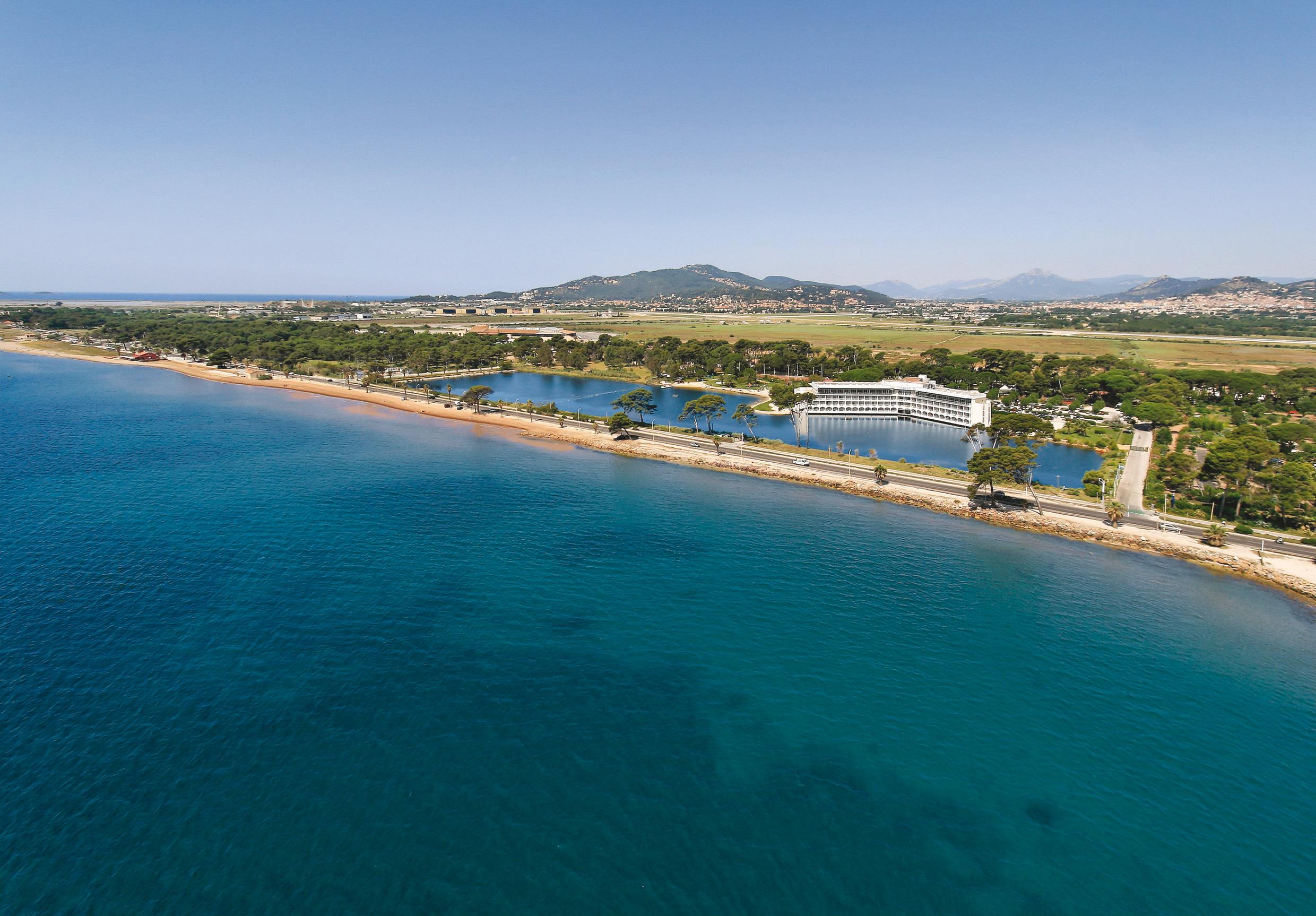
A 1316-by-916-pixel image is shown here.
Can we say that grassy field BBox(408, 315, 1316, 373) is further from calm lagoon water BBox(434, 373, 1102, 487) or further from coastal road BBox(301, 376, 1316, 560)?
coastal road BBox(301, 376, 1316, 560)

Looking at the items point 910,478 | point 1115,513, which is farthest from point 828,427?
point 1115,513

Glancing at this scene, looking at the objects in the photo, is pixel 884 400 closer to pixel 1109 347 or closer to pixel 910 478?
pixel 910 478

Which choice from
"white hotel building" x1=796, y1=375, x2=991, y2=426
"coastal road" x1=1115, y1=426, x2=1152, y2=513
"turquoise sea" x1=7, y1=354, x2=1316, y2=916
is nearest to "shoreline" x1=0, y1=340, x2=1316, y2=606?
"turquoise sea" x1=7, y1=354, x2=1316, y2=916

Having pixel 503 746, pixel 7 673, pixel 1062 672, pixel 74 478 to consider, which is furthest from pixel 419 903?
pixel 74 478

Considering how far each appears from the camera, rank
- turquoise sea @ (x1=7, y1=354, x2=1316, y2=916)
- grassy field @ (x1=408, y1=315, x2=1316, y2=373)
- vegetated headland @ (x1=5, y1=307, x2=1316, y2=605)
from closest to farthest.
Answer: turquoise sea @ (x1=7, y1=354, x2=1316, y2=916) < vegetated headland @ (x1=5, y1=307, x2=1316, y2=605) < grassy field @ (x1=408, y1=315, x2=1316, y2=373)

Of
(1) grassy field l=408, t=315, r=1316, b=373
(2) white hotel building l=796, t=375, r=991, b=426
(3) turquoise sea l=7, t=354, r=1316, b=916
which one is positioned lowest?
(3) turquoise sea l=7, t=354, r=1316, b=916

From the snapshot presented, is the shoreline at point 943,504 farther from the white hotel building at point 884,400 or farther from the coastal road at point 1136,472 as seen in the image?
the white hotel building at point 884,400

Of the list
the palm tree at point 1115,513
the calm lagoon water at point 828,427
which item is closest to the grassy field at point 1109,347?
the calm lagoon water at point 828,427
